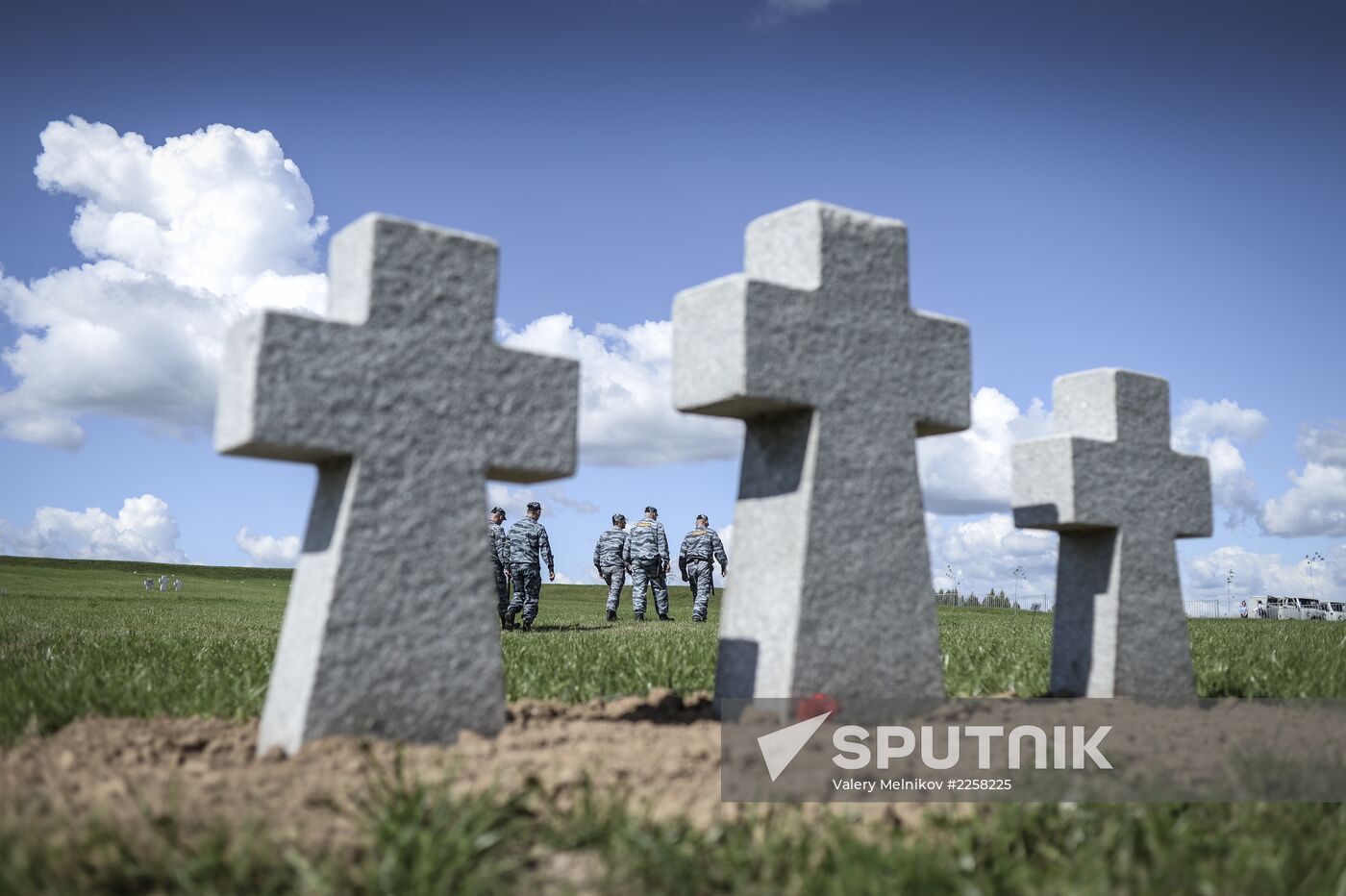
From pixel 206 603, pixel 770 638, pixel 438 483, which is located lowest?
pixel 206 603

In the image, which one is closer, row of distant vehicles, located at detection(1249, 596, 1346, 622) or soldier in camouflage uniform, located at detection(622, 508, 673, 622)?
soldier in camouflage uniform, located at detection(622, 508, 673, 622)

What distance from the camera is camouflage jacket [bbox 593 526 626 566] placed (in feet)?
62.0

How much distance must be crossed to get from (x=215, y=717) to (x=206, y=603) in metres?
18.7

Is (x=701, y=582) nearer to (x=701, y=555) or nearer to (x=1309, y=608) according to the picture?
(x=701, y=555)

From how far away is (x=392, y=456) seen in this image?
4.40 metres

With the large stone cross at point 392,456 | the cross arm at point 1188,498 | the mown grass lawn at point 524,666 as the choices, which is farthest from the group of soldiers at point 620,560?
the large stone cross at point 392,456

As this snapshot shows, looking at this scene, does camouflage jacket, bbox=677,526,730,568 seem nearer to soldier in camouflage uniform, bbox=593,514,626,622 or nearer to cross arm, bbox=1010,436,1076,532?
soldier in camouflage uniform, bbox=593,514,626,622

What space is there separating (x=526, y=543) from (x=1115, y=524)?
10.2 metres

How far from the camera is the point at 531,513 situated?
51.1 feet

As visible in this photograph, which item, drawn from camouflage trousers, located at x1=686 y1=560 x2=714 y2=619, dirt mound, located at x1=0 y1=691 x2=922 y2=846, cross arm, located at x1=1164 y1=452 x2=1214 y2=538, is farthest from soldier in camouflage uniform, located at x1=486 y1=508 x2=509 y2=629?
dirt mound, located at x1=0 y1=691 x2=922 y2=846

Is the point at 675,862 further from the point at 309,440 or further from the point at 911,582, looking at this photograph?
the point at 911,582

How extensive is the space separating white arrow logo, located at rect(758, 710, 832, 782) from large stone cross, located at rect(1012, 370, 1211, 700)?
2.37 meters

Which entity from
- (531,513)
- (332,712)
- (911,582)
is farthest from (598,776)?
(531,513)

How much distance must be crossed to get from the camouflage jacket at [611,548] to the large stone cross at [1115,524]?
41.5 ft
